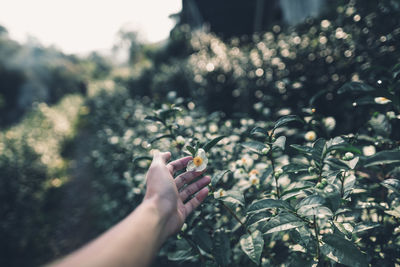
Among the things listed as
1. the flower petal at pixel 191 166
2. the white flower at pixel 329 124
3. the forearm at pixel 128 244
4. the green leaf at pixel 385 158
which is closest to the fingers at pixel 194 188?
the flower petal at pixel 191 166

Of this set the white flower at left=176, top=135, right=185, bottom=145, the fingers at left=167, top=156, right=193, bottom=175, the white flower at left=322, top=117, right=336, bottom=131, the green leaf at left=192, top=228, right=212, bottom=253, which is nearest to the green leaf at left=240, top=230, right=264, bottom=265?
the green leaf at left=192, top=228, right=212, bottom=253

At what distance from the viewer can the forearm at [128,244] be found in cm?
69

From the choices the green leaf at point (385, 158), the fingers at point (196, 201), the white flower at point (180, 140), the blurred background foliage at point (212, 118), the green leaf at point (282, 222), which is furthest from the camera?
the blurred background foliage at point (212, 118)

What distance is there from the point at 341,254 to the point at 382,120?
873 millimetres

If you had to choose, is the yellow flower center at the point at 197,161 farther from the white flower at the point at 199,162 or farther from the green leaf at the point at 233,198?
the green leaf at the point at 233,198

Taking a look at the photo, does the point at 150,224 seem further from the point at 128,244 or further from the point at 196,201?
the point at 196,201

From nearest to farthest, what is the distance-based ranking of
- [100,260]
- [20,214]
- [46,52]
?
[100,260] < [20,214] < [46,52]

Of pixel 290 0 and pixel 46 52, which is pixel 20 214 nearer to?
pixel 290 0

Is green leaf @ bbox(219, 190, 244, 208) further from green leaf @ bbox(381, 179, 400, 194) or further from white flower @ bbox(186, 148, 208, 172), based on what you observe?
green leaf @ bbox(381, 179, 400, 194)

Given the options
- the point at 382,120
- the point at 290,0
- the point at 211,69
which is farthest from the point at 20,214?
the point at 290,0

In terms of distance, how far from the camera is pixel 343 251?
2.49ft

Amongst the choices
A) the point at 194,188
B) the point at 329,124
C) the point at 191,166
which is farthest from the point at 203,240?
the point at 329,124

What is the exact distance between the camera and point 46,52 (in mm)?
20984

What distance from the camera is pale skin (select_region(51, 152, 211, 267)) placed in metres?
0.70
